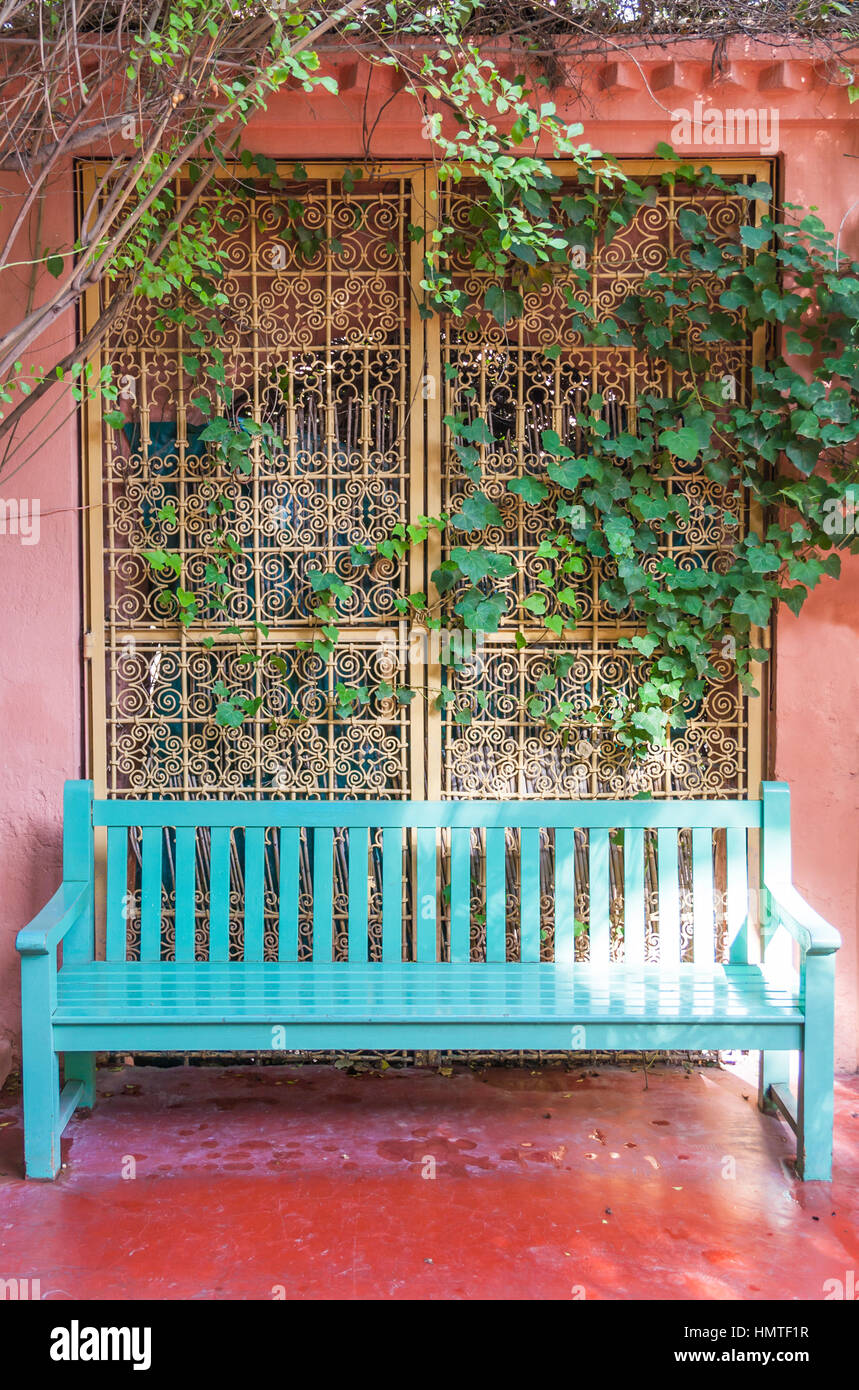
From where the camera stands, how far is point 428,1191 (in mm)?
3098

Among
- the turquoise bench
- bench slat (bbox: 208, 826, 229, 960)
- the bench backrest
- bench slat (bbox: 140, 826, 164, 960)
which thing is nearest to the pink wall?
the turquoise bench

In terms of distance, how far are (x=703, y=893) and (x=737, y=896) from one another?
0.12 meters

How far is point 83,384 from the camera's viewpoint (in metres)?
3.89

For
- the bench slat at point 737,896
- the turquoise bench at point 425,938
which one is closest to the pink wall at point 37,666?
the turquoise bench at point 425,938

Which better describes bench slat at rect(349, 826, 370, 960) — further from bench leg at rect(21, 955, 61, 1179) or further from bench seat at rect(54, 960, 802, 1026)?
bench leg at rect(21, 955, 61, 1179)

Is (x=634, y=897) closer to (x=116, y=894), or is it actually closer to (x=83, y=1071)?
(x=116, y=894)

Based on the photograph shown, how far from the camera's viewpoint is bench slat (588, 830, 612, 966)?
3.66 metres

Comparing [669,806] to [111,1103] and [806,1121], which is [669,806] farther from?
[111,1103]

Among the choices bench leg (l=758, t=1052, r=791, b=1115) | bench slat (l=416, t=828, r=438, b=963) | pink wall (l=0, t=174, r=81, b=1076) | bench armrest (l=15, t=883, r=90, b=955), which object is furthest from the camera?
pink wall (l=0, t=174, r=81, b=1076)

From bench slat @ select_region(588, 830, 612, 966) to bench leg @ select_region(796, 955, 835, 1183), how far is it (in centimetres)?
74

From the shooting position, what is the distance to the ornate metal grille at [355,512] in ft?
12.7

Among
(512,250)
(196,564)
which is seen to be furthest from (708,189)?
(196,564)

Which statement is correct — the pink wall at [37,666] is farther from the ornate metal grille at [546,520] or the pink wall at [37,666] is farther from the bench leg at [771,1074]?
the bench leg at [771,1074]

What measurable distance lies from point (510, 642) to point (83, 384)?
1.89 metres
